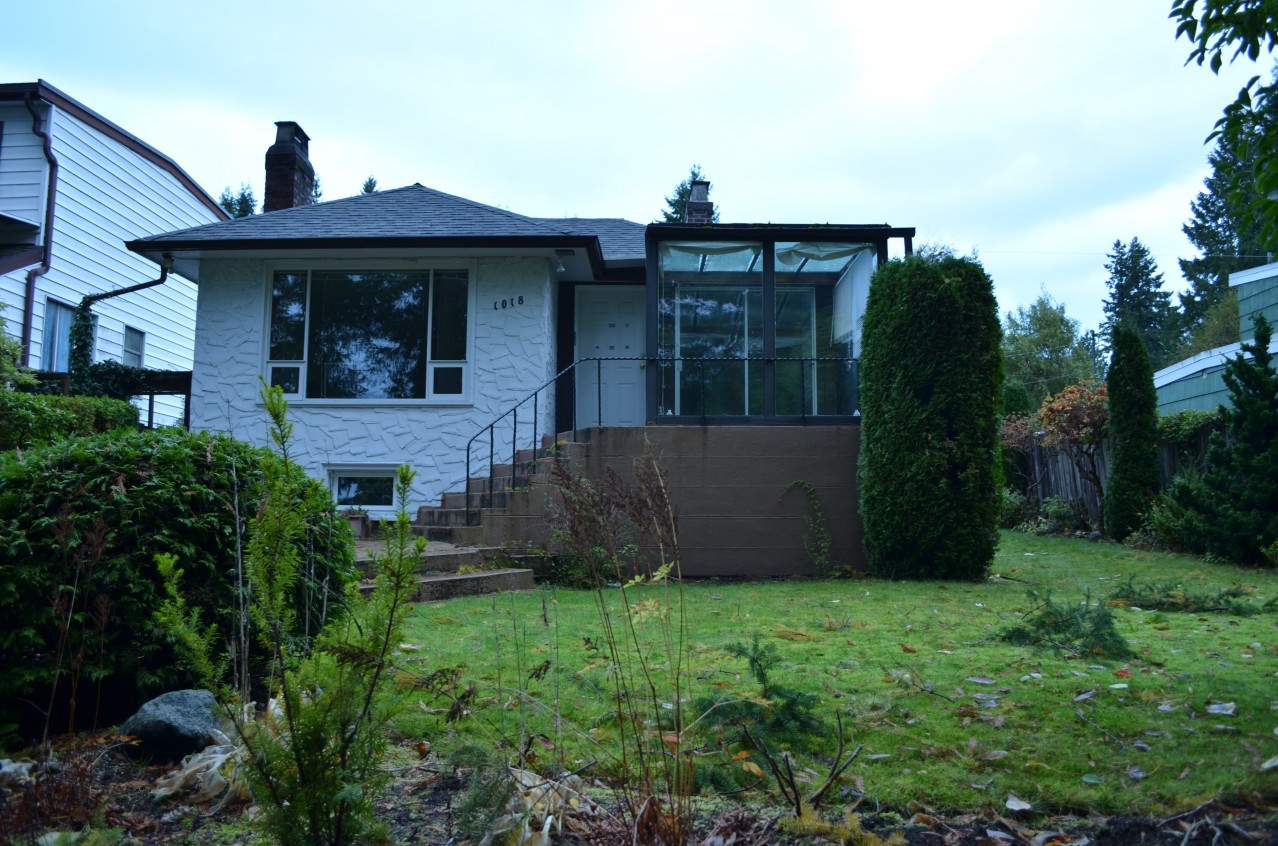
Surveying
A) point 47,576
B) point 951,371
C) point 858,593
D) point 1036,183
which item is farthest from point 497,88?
point 1036,183

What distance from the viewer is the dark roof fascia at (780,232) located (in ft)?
36.9

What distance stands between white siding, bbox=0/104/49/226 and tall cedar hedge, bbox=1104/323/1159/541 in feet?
55.1

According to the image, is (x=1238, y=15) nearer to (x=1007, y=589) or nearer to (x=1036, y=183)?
(x=1007, y=589)

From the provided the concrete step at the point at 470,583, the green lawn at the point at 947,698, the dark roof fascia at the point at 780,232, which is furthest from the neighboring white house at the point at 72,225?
the green lawn at the point at 947,698

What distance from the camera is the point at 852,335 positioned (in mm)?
11578

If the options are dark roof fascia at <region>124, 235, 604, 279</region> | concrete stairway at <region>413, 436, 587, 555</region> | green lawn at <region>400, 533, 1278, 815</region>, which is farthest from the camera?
dark roof fascia at <region>124, 235, 604, 279</region>

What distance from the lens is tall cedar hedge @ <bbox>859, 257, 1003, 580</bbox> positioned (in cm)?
885

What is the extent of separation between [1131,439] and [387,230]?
35.6 ft

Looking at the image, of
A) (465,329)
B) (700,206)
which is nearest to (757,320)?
(700,206)

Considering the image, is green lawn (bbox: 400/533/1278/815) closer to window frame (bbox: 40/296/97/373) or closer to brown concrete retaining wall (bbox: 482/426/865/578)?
brown concrete retaining wall (bbox: 482/426/865/578)

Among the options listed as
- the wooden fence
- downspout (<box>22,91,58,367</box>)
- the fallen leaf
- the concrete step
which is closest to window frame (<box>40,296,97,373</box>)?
downspout (<box>22,91,58,367</box>)

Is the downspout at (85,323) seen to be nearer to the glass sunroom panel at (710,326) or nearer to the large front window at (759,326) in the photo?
the glass sunroom panel at (710,326)

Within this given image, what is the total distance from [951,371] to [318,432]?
8.01m

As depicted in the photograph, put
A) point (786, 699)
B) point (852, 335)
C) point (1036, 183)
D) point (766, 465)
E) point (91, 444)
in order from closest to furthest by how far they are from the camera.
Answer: point (786, 699) < point (91, 444) < point (766, 465) < point (852, 335) < point (1036, 183)
